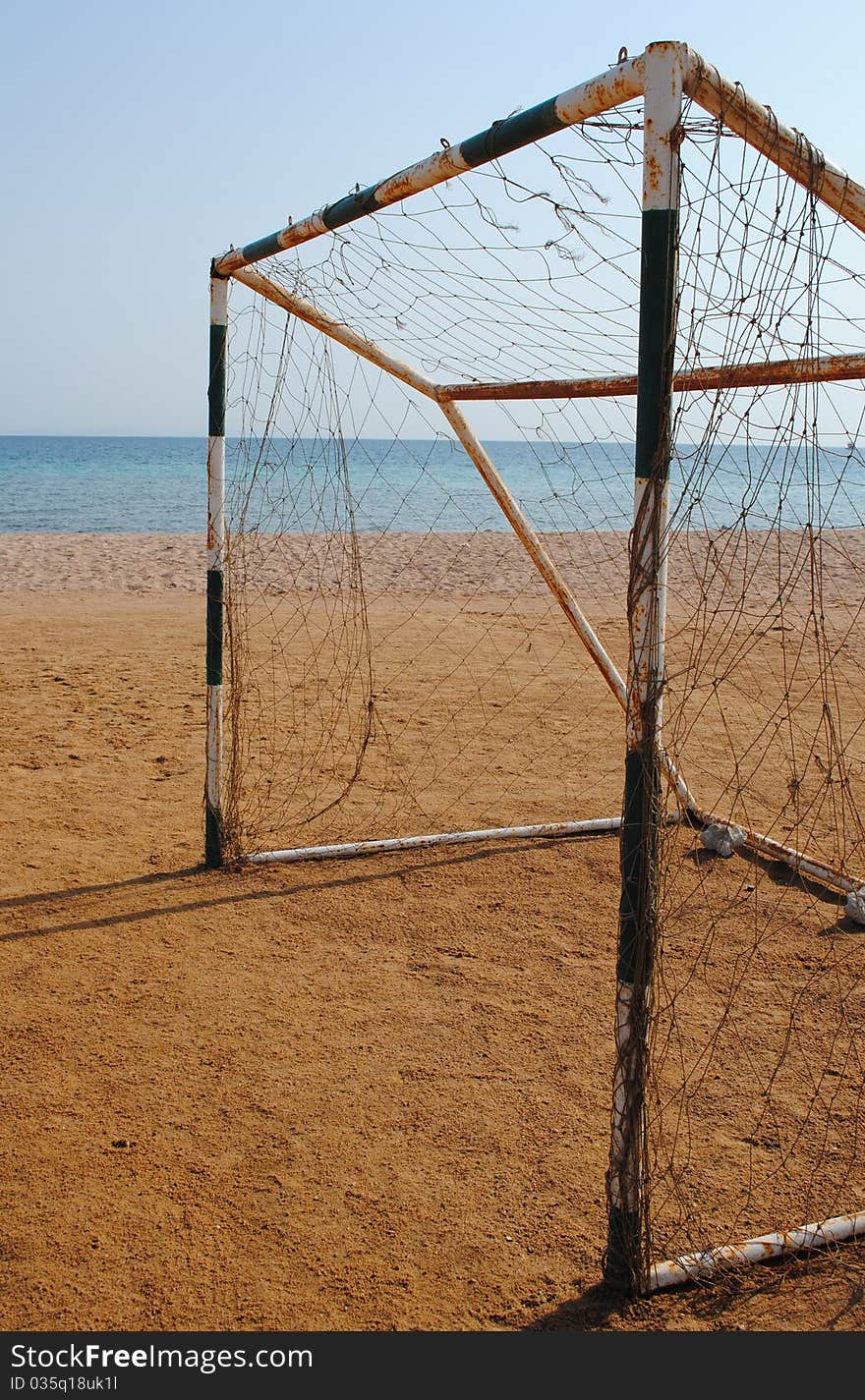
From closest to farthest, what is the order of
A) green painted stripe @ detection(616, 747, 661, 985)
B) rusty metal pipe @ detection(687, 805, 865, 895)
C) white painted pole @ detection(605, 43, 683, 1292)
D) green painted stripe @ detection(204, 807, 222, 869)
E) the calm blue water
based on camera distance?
white painted pole @ detection(605, 43, 683, 1292)
green painted stripe @ detection(616, 747, 661, 985)
rusty metal pipe @ detection(687, 805, 865, 895)
green painted stripe @ detection(204, 807, 222, 869)
the calm blue water

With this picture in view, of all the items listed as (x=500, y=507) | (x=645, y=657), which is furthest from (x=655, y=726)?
(x=500, y=507)

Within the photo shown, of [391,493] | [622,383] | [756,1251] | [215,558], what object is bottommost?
[756,1251]

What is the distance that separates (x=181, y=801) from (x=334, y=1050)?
2507 mm

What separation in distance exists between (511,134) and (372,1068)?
8.25 ft

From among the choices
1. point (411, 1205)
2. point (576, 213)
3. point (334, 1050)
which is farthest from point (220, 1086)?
point (576, 213)

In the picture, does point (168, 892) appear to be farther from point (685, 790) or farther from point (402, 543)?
point (402, 543)

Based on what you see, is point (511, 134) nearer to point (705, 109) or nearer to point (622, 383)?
point (705, 109)

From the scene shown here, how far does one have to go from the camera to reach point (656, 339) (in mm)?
2154

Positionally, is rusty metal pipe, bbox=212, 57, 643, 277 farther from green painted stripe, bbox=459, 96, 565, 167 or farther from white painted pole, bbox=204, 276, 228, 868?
white painted pole, bbox=204, 276, 228, 868

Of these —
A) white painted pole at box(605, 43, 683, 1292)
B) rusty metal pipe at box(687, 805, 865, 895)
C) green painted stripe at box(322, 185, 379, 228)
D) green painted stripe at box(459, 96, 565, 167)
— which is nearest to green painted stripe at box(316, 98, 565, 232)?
green painted stripe at box(459, 96, 565, 167)

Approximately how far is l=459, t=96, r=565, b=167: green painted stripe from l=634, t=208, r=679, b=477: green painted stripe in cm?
48

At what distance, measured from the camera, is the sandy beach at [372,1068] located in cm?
239

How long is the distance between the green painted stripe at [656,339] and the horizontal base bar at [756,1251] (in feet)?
5.49

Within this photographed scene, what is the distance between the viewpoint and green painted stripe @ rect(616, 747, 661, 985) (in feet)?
7.48
